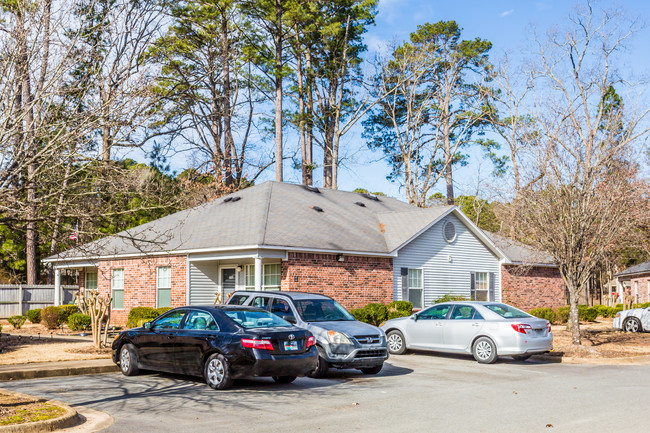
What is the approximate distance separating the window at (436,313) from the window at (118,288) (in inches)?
608

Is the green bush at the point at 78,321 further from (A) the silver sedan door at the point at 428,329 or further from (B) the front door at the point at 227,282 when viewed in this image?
(A) the silver sedan door at the point at 428,329

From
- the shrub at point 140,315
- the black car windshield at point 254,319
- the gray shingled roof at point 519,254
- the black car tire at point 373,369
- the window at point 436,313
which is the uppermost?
the gray shingled roof at point 519,254

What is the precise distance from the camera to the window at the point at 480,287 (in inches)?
1180

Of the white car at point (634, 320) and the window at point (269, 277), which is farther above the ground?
the window at point (269, 277)

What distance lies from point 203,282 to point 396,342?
10.1m

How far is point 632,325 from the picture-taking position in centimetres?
2539

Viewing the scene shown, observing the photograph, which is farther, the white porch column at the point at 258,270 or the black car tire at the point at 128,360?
the white porch column at the point at 258,270

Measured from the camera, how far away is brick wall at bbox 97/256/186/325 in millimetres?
25438

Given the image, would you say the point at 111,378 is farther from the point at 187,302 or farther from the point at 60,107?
the point at 187,302

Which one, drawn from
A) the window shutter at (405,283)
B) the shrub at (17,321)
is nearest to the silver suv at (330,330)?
the window shutter at (405,283)

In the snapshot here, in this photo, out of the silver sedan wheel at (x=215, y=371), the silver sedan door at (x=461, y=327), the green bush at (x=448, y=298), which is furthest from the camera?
the green bush at (x=448, y=298)

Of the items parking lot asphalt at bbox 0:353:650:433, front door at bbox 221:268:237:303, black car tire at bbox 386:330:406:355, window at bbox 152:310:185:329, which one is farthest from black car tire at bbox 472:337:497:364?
front door at bbox 221:268:237:303

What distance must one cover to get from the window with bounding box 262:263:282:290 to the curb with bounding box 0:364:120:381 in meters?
9.76

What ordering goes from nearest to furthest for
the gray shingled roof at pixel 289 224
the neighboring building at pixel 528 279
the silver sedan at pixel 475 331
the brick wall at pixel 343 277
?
the silver sedan at pixel 475 331 < the brick wall at pixel 343 277 < the gray shingled roof at pixel 289 224 < the neighboring building at pixel 528 279
